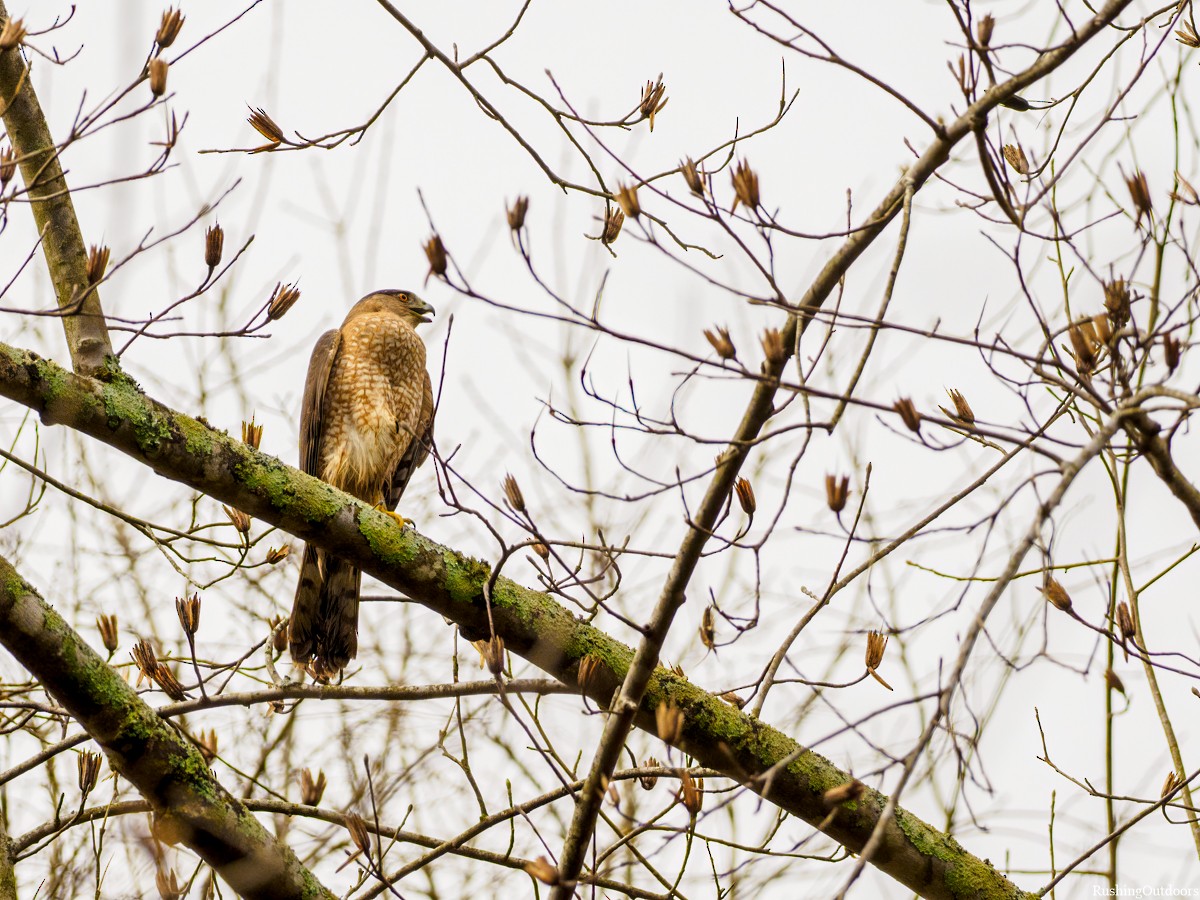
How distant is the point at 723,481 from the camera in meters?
2.78

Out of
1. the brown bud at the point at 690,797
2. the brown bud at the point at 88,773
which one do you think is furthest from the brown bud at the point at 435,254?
the brown bud at the point at 88,773

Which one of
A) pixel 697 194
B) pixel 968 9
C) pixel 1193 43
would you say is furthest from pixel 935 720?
pixel 1193 43

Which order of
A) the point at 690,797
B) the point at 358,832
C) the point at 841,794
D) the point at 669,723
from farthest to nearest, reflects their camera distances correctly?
the point at 358,832 → the point at 690,797 → the point at 669,723 → the point at 841,794

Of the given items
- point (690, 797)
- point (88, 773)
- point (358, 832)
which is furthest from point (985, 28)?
point (88, 773)

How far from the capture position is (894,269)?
2.66m

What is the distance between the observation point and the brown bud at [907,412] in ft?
7.41

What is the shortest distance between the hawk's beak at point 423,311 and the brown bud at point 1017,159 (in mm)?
4055

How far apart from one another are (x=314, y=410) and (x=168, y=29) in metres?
3.35

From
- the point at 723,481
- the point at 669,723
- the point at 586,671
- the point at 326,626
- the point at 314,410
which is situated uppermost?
the point at 314,410

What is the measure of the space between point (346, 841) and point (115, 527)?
2663mm

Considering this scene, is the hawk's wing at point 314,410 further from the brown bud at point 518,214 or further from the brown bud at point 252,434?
the brown bud at point 518,214

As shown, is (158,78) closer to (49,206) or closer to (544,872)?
(49,206)

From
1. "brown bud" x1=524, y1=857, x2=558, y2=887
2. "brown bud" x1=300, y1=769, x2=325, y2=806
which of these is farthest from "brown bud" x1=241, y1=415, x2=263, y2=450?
"brown bud" x1=524, y1=857, x2=558, y2=887

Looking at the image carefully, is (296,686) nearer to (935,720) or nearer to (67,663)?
(67,663)
